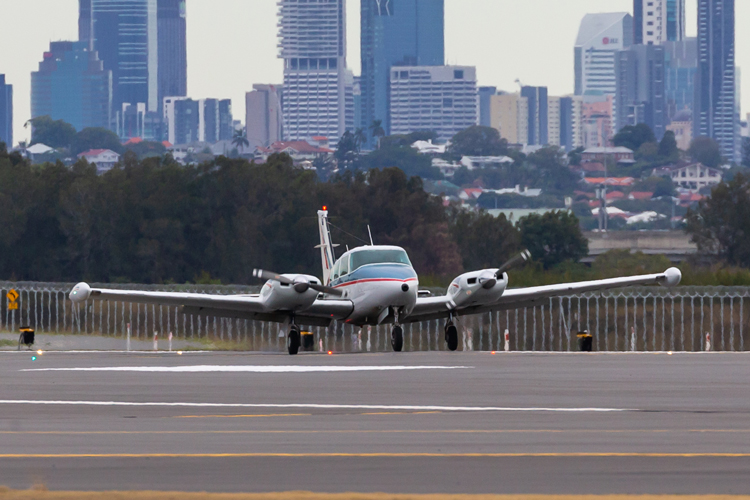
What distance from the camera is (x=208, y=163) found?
299ft

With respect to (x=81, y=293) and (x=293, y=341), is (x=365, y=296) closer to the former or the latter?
(x=293, y=341)

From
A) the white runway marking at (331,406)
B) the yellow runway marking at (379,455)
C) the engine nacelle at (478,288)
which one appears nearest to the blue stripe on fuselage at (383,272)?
the engine nacelle at (478,288)

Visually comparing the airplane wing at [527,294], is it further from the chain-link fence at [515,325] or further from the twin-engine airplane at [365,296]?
the chain-link fence at [515,325]

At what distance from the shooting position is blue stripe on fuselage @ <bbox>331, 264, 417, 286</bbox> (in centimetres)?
3441

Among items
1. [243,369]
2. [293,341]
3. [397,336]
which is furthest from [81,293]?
[243,369]

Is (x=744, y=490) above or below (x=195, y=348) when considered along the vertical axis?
above

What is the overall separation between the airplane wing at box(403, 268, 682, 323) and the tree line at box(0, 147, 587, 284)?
41212 mm

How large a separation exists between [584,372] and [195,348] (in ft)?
64.2

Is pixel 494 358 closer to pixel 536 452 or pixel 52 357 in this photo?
pixel 52 357

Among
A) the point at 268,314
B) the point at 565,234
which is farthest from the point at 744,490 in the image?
the point at 565,234

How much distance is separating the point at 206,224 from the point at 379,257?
169 feet

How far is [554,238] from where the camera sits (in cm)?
10250

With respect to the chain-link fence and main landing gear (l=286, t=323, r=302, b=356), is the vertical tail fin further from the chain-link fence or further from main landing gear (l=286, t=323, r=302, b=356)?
main landing gear (l=286, t=323, r=302, b=356)

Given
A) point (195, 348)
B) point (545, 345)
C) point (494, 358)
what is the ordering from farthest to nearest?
point (545, 345)
point (195, 348)
point (494, 358)
